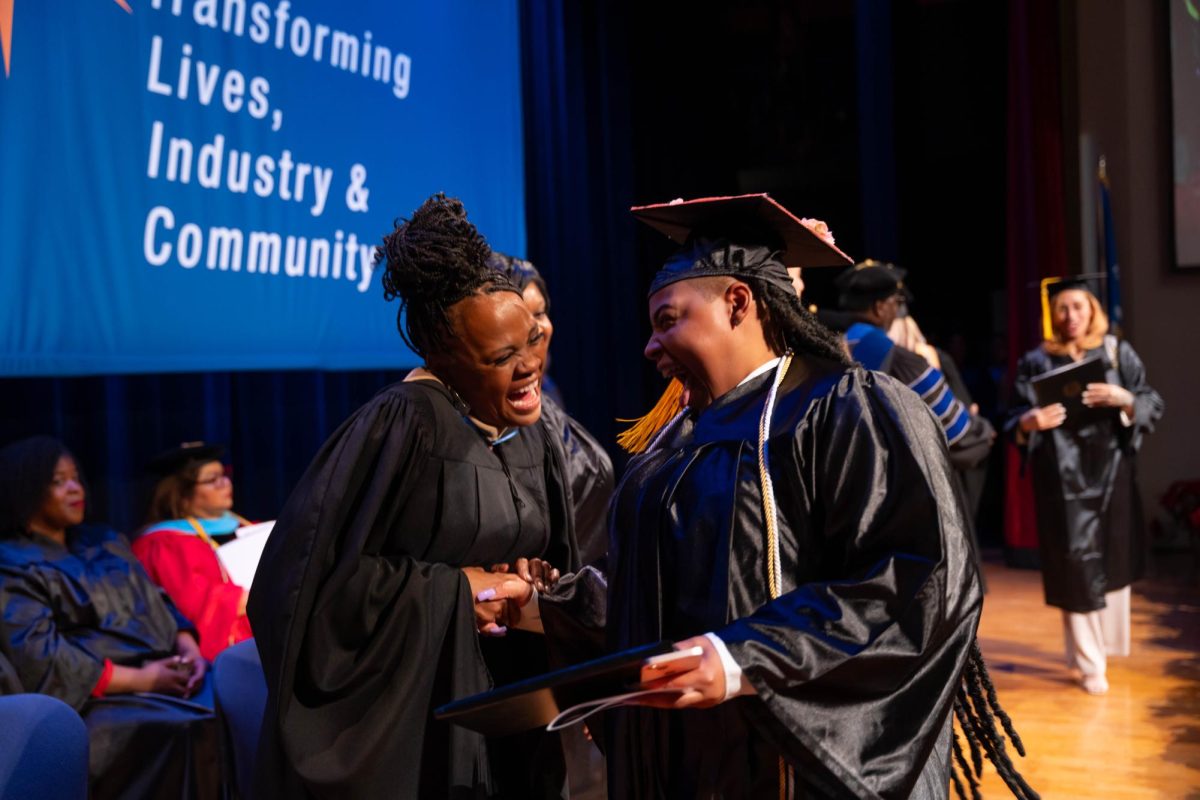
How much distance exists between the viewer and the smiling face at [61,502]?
159 inches

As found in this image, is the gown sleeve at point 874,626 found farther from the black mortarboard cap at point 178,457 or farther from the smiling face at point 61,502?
the black mortarboard cap at point 178,457

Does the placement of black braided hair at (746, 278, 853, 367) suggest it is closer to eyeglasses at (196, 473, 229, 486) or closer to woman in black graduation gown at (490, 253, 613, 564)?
woman in black graduation gown at (490, 253, 613, 564)

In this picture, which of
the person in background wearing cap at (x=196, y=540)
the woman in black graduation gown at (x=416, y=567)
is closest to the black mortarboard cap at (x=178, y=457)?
the person in background wearing cap at (x=196, y=540)

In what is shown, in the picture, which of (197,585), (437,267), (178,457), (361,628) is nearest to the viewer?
(361,628)

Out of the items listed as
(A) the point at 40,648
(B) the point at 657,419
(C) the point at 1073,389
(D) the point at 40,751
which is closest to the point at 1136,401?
(C) the point at 1073,389

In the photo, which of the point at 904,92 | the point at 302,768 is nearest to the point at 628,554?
the point at 302,768

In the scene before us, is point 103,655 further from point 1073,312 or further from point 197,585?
point 1073,312

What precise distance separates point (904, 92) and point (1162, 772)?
7.47m

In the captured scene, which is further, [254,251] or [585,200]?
[585,200]

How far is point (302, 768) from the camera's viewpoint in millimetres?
2158

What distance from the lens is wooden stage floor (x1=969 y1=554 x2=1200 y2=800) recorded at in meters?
4.39

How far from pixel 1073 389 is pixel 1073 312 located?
1.35 feet

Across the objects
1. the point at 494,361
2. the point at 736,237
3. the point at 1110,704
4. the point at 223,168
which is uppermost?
the point at 223,168

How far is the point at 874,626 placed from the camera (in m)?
1.69
